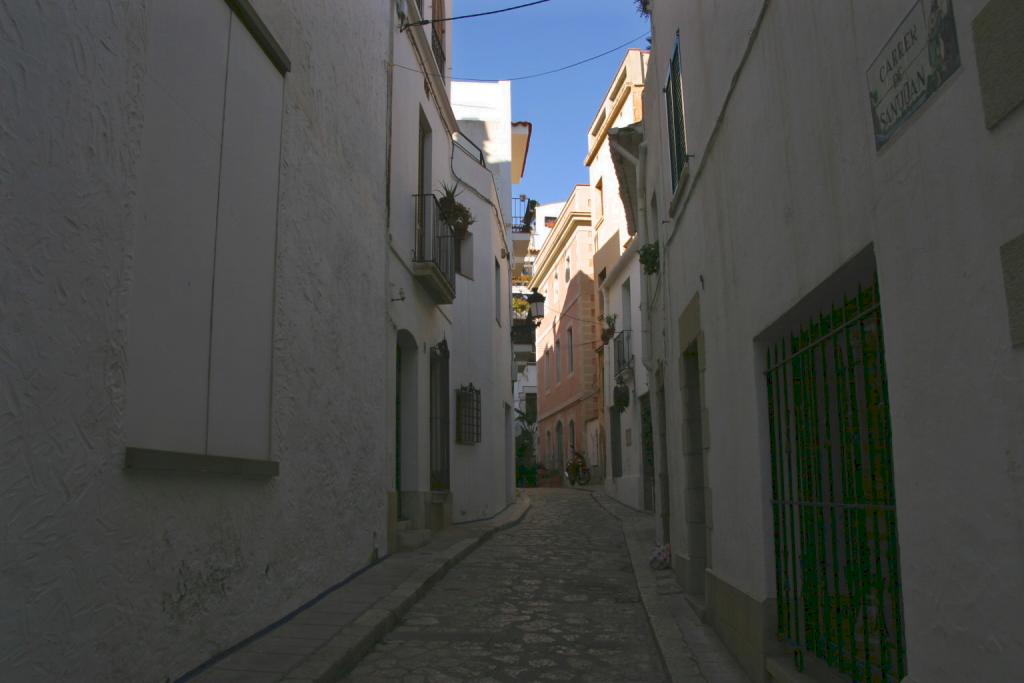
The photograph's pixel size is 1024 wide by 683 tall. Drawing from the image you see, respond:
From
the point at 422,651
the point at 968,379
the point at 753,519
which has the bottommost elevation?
the point at 422,651

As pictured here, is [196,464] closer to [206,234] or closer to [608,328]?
[206,234]

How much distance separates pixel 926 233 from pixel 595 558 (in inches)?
336

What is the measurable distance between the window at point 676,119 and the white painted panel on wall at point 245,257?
3.40 meters

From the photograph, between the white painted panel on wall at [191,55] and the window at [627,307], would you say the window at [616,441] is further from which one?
the white painted panel on wall at [191,55]

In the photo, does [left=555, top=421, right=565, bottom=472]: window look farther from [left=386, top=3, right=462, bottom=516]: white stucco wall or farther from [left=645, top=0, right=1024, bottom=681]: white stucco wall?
[left=645, top=0, right=1024, bottom=681]: white stucco wall

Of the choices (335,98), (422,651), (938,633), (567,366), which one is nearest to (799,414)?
(938,633)

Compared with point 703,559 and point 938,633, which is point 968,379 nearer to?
point 938,633

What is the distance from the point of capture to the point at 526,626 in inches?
258

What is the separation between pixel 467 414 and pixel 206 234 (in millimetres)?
9617

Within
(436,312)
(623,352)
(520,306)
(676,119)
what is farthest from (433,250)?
(520,306)

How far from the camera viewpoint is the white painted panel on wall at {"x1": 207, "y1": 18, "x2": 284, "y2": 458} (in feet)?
16.8

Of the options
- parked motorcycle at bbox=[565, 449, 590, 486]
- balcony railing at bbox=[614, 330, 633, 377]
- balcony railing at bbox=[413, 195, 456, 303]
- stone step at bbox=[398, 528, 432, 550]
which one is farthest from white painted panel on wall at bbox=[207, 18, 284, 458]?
parked motorcycle at bbox=[565, 449, 590, 486]

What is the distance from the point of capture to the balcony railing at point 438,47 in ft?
43.0

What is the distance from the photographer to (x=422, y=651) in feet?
18.7
